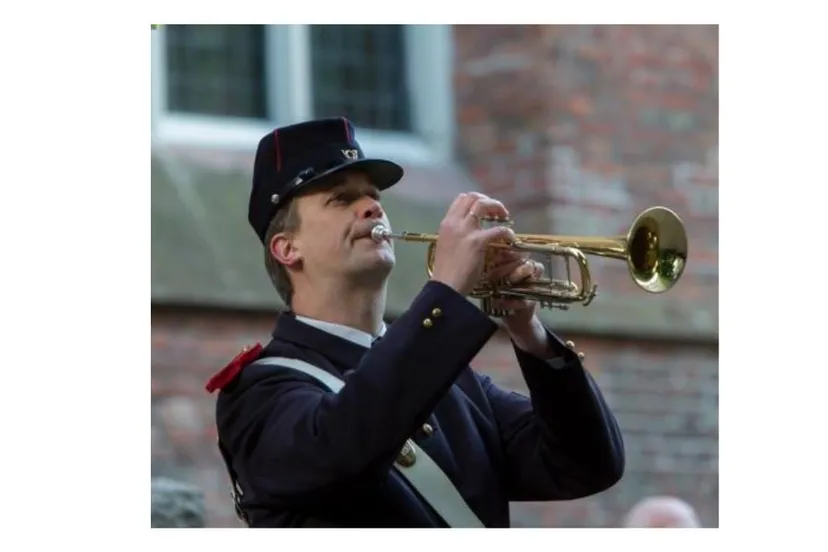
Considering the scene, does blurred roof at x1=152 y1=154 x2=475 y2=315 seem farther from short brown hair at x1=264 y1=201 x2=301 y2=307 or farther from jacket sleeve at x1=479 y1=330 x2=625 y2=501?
jacket sleeve at x1=479 y1=330 x2=625 y2=501

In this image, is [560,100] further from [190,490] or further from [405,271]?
[190,490]

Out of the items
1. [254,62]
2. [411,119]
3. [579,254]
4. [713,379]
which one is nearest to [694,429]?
[713,379]

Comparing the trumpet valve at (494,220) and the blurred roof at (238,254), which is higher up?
the trumpet valve at (494,220)

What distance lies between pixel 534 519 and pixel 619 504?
575 mm

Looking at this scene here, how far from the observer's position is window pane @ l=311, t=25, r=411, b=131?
12078mm

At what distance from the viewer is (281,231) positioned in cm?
586

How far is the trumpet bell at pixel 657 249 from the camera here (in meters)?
5.88

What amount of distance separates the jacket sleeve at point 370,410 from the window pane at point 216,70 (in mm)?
6301

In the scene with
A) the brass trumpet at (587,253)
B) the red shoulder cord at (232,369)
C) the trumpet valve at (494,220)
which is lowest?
the red shoulder cord at (232,369)

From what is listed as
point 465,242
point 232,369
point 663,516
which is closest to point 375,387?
point 465,242

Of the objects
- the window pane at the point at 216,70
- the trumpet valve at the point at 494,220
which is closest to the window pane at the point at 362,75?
the window pane at the point at 216,70

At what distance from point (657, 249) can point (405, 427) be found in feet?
3.24

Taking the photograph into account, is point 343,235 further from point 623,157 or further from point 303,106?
point 623,157

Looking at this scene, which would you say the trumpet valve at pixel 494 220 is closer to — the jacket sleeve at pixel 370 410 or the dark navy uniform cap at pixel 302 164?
the jacket sleeve at pixel 370 410
